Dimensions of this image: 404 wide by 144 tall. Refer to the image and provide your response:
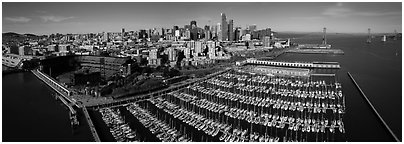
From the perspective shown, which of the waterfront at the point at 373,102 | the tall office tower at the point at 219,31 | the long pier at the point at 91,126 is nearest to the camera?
the long pier at the point at 91,126

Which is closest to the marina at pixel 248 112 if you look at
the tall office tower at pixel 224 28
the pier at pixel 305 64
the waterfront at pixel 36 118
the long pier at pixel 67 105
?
the long pier at pixel 67 105

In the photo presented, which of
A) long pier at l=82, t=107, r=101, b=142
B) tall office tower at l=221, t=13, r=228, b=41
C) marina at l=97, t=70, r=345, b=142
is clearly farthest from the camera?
tall office tower at l=221, t=13, r=228, b=41

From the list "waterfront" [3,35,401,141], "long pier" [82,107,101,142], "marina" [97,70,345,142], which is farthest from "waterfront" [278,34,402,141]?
"long pier" [82,107,101,142]

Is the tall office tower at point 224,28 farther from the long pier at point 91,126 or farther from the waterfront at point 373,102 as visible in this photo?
the long pier at point 91,126

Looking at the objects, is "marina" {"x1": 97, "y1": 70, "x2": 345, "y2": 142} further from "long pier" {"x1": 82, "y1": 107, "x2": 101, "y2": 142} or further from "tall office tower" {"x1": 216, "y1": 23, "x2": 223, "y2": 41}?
"tall office tower" {"x1": 216, "y1": 23, "x2": 223, "y2": 41}

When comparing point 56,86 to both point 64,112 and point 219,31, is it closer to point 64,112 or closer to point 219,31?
point 64,112

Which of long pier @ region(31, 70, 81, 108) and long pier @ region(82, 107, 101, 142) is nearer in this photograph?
long pier @ region(82, 107, 101, 142)

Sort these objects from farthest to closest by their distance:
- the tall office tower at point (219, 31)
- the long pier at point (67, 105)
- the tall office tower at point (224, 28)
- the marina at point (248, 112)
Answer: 1. the tall office tower at point (219, 31)
2. the tall office tower at point (224, 28)
3. the long pier at point (67, 105)
4. the marina at point (248, 112)

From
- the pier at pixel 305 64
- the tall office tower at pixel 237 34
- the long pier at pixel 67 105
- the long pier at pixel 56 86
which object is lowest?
the long pier at pixel 67 105

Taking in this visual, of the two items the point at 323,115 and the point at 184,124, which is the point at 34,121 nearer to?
the point at 184,124

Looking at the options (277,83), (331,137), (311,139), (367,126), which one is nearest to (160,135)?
(311,139)

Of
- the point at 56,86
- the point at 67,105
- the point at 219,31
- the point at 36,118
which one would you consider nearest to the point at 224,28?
the point at 219,31
